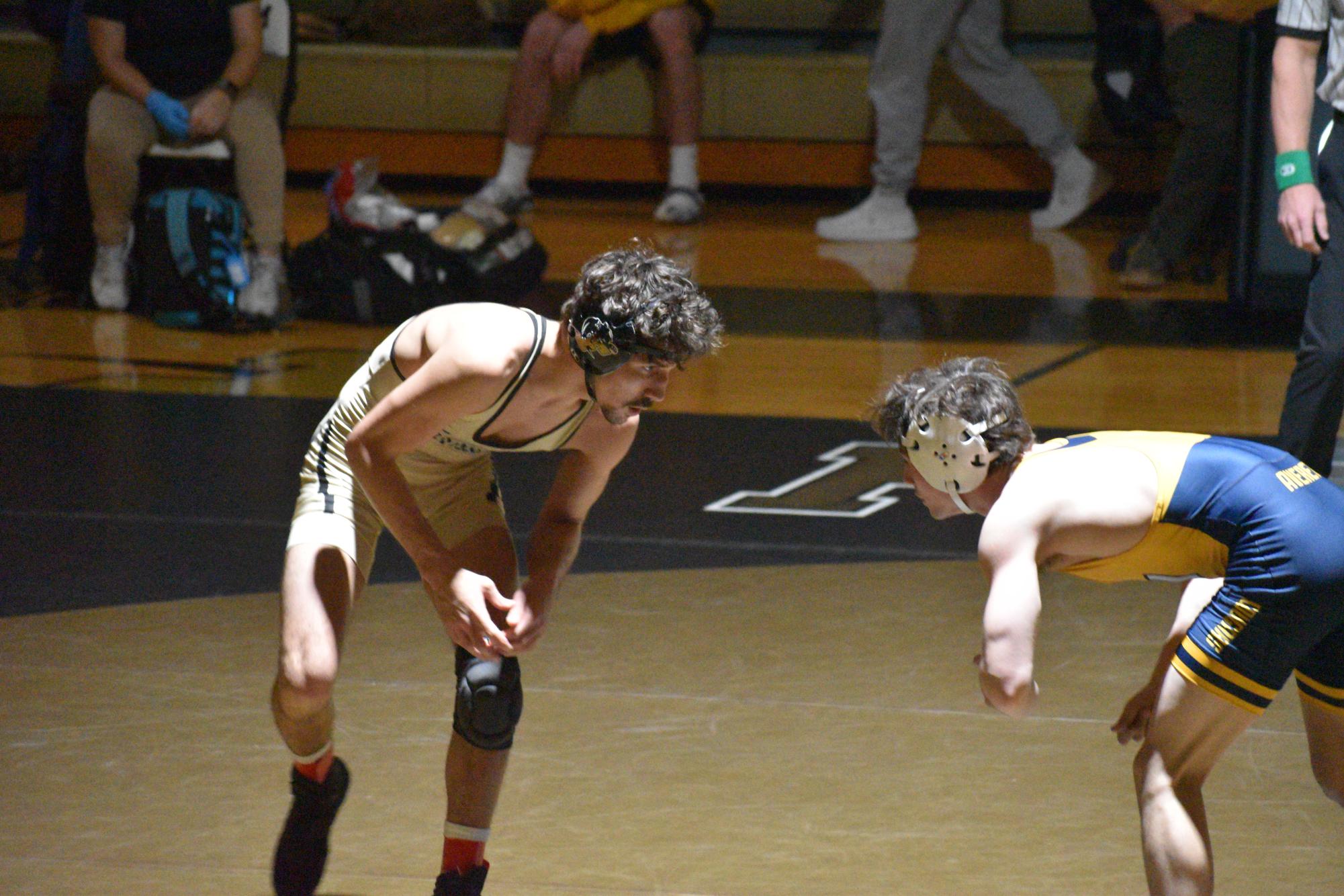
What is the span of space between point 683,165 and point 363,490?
20.9 feet

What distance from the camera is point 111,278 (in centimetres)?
696

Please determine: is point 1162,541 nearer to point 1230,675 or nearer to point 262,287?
point 1230,675

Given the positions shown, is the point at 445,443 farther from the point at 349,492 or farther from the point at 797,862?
the point at 797,862

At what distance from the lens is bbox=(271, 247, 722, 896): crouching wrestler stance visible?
2.45m

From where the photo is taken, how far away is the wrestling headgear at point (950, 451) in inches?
87.2

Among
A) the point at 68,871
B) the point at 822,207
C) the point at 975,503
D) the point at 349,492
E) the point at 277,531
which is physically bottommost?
the point at 822,207

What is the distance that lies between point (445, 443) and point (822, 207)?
7.41 meters

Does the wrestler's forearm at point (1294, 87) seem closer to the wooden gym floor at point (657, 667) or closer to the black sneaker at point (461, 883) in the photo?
the wooden gym floor at point (657, 667)

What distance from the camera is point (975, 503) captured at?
2.31 meters

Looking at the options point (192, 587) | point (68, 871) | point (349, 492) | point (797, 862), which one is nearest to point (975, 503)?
point (797, 862)

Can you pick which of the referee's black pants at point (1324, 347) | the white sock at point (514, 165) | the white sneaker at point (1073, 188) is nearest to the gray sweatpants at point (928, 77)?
the white sneaker at point (1073, 188)

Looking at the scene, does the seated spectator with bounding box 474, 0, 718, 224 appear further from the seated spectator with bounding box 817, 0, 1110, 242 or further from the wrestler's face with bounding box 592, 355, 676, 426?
the wrestler's face with bounding box 592, 355, 676, 426

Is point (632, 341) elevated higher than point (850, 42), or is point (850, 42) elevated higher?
point (632, 341)

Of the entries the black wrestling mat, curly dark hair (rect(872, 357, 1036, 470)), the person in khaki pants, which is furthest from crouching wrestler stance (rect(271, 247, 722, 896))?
the person in khaki pants
